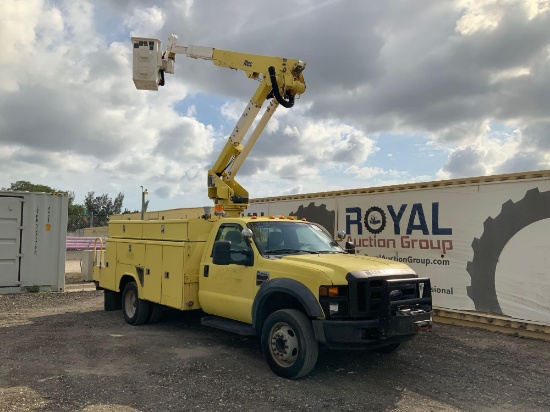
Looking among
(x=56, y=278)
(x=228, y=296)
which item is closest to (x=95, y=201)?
(x=56, y=278)

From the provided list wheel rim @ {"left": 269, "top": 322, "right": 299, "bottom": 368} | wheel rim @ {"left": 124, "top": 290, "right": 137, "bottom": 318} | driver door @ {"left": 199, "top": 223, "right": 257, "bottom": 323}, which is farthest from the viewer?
wheel rim @ {"left": 124, "top": 290, "right": 137, "bottom": 318}

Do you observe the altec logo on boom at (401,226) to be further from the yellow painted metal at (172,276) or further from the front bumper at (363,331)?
the yellow painted metal at (172,276)

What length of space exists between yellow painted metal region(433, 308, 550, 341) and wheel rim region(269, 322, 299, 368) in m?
5.05

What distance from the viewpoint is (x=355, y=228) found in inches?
448

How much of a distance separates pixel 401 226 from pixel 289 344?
555 centimetres

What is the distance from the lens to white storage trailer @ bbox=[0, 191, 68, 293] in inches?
490

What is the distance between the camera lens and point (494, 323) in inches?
346

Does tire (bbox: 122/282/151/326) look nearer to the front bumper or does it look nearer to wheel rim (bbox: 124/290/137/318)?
wheel rim (bbox: 124/290/137/318)

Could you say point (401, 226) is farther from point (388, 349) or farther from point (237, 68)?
point (237, 68)

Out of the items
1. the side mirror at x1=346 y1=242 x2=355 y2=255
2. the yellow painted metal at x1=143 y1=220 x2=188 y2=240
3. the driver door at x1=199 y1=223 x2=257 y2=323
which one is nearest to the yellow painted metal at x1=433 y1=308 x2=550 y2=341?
the side mirror at x1=346 y1=242 x2=355 y2=255

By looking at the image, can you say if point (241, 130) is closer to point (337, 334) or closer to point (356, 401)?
point (337, 334)

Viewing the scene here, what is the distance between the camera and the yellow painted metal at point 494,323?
8.23 meters

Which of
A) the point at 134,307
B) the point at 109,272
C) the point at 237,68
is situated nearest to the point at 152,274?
the point at 134,307

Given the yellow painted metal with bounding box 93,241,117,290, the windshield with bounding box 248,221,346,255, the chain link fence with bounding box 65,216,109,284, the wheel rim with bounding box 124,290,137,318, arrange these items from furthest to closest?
the chain link fence with bounding box 65,216,109,284, the yellow painted metal with bounding box 93,241,117,290, the wheel rim with bounding box 124,290,137,318, the windshield with bounding box 248,221,346,255
